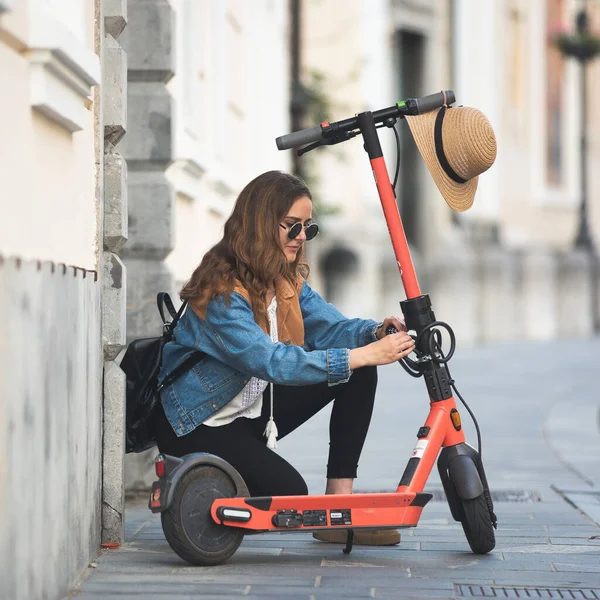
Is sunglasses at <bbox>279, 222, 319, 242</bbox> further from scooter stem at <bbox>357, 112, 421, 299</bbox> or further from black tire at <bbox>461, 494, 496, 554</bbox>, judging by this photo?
black tire at <bbox>461, 494, 496, 554</bbox>

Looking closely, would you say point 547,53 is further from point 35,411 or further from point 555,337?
point 35,411

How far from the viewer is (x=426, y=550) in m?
5.26

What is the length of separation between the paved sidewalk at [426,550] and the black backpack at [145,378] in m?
0.41

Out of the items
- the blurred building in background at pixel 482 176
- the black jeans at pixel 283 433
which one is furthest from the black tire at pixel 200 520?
the blurred building in background at pixel 482 176

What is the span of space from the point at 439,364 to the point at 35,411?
5.09ft

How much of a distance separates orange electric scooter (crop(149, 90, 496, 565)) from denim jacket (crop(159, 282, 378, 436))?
24 centimetres

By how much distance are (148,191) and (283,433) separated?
180 cm

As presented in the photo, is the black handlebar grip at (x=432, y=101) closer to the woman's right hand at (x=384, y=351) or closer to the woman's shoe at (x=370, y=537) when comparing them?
the woman's right hand at (x=384, y=351)

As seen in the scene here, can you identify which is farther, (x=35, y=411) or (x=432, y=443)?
(x=432, y=443)

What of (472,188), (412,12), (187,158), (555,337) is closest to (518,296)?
(555,337)

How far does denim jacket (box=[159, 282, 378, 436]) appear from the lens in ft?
15.5

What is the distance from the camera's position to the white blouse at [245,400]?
16.4ft

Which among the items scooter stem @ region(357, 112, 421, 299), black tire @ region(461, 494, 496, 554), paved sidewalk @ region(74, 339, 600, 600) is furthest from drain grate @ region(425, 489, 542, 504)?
scooter stem @ region(357, 112, 421, 299)

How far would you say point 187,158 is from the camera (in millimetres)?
7766
